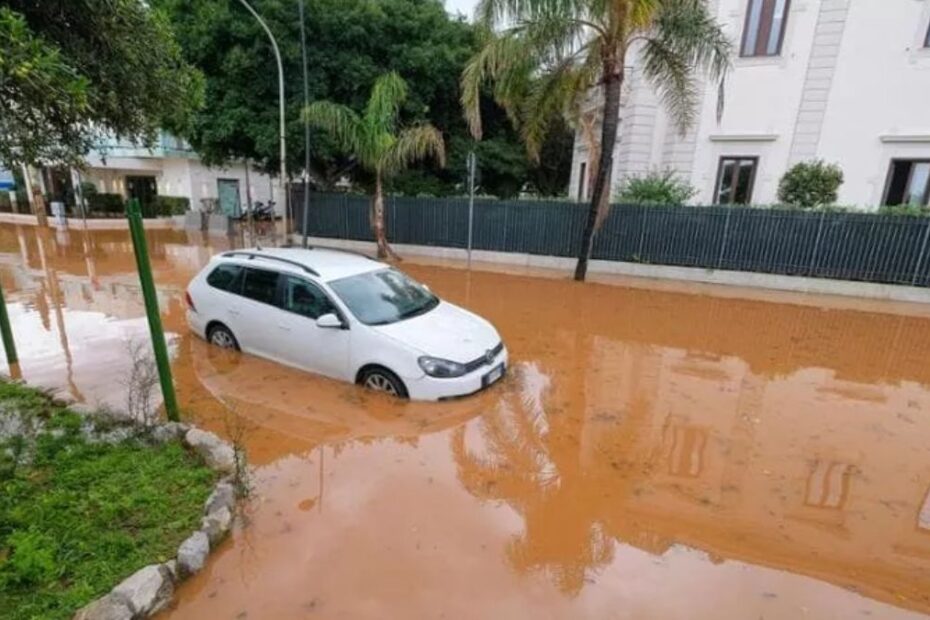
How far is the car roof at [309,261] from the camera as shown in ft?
19.5

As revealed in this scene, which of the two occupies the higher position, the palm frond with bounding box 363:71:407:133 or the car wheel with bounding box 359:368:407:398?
the palm frond with bounding box 363:71:407:133

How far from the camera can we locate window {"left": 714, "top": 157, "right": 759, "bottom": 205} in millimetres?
15047

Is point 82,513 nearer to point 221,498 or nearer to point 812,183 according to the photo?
point 221,498

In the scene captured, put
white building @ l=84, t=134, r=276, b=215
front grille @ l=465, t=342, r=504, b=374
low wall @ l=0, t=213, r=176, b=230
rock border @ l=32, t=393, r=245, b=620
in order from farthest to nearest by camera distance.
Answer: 1. white building @ l=84, t=134, r=276, b=215
2. low wall @ l=0, t=213, r=176, b=230
3. front grille @ l=465, t=342, r=504, b=374
4. rock border @ l=32, t=393, r=245, b=620

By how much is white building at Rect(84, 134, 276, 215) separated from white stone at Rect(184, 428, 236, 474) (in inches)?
947

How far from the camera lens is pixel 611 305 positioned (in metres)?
10.3

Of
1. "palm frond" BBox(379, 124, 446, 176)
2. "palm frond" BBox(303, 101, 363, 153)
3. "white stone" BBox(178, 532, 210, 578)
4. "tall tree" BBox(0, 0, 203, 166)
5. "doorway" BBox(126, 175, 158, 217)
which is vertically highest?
"palm frond" BBox(303, 101, 363, 153)

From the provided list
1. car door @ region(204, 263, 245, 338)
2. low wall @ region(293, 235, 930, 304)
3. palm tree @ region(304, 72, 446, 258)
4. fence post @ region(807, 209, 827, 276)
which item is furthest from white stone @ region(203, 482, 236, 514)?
fence post @ region(807, 209, 827, 276)

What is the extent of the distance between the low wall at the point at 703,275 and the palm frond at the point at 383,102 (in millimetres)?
4250

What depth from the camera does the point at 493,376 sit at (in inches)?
228

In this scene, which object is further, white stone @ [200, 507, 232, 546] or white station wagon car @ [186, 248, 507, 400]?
white station wagon car @ [186, 248, 507, 400]

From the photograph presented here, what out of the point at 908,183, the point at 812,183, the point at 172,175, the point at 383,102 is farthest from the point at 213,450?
the point at 172,175

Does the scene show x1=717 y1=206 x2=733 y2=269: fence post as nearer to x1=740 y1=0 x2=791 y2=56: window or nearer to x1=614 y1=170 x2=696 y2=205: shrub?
x1=614 y1=170 x2=696 y2=205: shrub

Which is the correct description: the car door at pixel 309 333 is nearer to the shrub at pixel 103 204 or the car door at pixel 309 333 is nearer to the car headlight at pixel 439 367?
the car headlight at pixel 439 367
